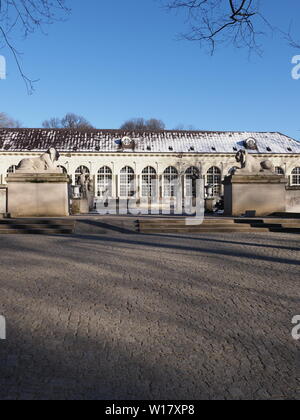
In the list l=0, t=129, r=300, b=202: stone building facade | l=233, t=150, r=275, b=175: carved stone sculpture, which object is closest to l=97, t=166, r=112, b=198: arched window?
l=0, t=129, r=300, b=202: stone building facade

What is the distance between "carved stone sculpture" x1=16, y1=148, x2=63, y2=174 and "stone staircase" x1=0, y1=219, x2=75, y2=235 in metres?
2.87

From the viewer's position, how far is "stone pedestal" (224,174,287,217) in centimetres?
1298

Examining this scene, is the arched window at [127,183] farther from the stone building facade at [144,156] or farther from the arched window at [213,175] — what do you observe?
the arched window at [213,175]

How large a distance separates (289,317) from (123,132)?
4652 cm

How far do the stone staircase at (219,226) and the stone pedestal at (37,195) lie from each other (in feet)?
11.6

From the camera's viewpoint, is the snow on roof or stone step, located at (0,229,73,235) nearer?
stone step, located at (0,229,73,235)

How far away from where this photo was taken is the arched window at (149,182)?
151ft

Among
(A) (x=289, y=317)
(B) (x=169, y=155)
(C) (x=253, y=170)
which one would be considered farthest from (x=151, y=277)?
(B) (x=169, y=155)

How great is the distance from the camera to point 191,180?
46.5m

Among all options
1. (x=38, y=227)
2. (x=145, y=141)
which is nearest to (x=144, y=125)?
(x=145, y=141)

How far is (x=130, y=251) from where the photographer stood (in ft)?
20.5

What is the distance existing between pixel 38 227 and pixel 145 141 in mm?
38467

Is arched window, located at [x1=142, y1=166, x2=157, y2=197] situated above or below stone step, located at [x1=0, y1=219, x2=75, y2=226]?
A: above

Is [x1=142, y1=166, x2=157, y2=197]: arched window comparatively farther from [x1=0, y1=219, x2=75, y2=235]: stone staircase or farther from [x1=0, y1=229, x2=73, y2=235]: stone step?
[x1=0, y1=229, x2=73, y2=235]: stone step
